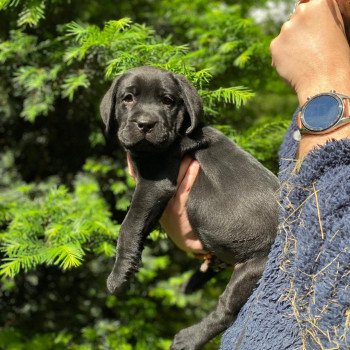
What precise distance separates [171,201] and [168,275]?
2.56 m

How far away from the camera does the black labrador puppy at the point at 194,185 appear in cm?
228

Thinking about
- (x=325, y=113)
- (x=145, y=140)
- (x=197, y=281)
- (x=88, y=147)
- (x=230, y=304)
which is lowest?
(x=197, y=281)

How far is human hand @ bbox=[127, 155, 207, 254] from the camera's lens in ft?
8.51

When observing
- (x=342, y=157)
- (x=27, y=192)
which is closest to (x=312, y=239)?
(x=342, y=157)

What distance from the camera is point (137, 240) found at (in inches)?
98.2

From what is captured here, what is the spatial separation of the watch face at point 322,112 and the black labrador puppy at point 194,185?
570mm

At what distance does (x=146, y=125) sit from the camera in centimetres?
244

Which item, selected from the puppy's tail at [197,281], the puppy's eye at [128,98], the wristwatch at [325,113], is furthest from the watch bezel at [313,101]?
the puppy's tail at [197,281]

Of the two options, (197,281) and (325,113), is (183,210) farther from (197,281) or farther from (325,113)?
(325,113)

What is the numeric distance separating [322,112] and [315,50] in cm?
28

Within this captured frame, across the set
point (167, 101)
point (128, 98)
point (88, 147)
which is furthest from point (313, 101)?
point (88, 147)

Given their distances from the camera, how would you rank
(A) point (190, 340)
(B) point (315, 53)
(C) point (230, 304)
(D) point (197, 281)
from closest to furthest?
(B) point (315, 53) < (C) point (230, 304) < (A) point (190, 340) < (D) point (197, 281)

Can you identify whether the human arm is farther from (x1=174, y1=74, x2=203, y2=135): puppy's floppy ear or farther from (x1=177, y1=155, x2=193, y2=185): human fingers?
(x1=177, y1=155, x2=193, y2=185): human fingers

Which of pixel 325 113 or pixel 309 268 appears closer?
pixel 309 268
